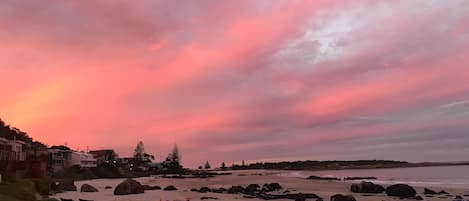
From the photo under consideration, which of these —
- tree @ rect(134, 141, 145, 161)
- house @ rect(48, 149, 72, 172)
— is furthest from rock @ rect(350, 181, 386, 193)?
tree @ rect(134, 141, 145, 161)

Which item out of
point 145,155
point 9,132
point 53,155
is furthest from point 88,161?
point 145,155

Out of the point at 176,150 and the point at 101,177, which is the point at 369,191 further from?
the point at 176,150

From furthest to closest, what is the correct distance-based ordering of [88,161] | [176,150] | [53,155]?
[176,150], [88,161], [53,155]

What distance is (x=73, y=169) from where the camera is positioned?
4072 inches

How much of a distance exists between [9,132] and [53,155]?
11.6m

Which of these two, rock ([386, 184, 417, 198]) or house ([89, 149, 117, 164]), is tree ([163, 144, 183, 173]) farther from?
rock ([386, 184, 417, 198])

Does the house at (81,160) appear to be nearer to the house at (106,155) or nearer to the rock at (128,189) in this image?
the house at (106,155)

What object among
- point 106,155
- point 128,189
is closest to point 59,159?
point 106,155

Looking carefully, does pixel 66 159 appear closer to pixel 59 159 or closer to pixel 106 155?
pixel 59 159

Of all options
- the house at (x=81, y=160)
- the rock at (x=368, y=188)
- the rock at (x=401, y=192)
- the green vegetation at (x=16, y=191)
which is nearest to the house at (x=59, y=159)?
the house at (x=81, y=160)

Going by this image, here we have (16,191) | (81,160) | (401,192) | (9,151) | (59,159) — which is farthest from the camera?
(81,160)

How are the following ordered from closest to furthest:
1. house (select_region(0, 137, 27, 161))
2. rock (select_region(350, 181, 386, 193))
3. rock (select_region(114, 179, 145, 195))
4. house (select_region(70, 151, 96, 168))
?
rock (select_region(114, 179, 145, 195))
house (select_region(0, 137, 27, 161))
rock (select_region(350, 181, 386, 193))
house (select_region(70, 151, 96, 168))

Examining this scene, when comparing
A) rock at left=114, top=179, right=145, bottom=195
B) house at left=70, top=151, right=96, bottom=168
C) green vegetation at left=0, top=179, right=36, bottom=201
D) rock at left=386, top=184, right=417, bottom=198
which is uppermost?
house at left=70, top=151, right=96, bottom=168

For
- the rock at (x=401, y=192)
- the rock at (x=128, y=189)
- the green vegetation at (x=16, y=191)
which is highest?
the green vegetation at (x=16, y=191)
